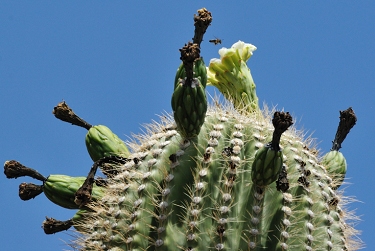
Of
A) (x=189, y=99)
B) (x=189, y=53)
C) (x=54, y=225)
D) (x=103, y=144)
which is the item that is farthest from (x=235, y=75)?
(x=54, y=225)

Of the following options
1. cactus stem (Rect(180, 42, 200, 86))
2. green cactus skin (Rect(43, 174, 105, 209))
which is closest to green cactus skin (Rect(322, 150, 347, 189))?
cactus stem (Rect(180, 42, 200, 86))

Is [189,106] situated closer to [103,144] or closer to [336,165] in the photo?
[103,144]

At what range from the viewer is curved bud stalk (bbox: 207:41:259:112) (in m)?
5.34

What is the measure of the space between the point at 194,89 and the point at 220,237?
0.89 m

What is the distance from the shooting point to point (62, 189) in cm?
493

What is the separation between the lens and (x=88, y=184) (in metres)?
4.47

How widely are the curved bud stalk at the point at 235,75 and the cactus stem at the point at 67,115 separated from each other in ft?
3.70

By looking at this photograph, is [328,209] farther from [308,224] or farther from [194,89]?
[194,89]

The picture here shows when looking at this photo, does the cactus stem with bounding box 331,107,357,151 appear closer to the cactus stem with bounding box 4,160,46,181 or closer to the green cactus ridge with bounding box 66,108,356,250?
the green cactus ridge with bounding box 66,108,356,250

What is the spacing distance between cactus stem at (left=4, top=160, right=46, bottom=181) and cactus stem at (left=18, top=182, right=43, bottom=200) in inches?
2.8

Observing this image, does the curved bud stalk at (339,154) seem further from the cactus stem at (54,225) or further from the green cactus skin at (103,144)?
the cactus stem at (54,225)

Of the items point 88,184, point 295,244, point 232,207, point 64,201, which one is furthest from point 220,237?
point 64,201

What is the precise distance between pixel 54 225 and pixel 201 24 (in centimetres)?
188

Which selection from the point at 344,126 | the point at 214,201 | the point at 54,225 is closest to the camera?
the point at 214,201
